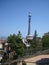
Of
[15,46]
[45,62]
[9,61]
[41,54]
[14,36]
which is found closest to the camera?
[45,62]

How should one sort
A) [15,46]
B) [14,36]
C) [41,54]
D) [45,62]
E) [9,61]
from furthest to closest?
[14,36] < [15,46] < [41,54] < [9,61] < [45,62]

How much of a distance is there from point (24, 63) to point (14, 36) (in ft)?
29.2

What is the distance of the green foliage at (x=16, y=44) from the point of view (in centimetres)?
3237

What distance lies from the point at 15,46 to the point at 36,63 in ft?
22.9

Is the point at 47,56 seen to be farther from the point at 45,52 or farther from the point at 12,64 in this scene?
the point at 12,64

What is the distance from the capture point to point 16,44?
3359 cm

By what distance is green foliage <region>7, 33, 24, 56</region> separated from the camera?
106ft

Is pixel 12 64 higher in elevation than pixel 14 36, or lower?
lower

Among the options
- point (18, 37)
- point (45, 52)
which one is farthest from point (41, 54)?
point (18, 37)

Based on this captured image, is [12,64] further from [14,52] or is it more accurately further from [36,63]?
[14,52]

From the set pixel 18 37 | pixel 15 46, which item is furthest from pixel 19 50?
pixel 18 37

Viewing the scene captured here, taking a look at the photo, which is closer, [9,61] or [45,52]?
[9,61]

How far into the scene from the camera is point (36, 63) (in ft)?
90.0

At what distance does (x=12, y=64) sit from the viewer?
2855 centimetres
